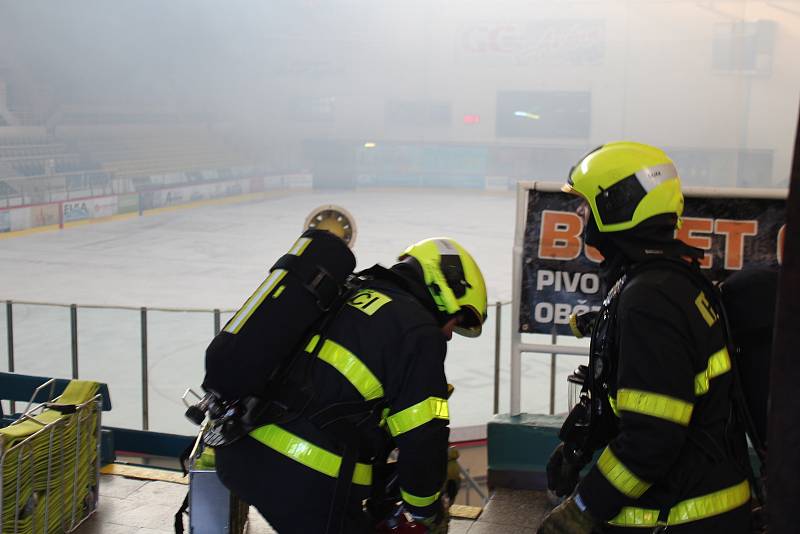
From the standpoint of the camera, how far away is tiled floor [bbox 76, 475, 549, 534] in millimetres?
2707

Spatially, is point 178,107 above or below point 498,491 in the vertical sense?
above

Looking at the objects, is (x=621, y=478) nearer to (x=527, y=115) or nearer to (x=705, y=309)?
(x=705, y=309)

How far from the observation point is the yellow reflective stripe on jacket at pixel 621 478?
1.18 m

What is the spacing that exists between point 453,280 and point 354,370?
1.03 feet

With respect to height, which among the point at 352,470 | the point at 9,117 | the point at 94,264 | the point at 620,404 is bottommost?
the point at 94,264

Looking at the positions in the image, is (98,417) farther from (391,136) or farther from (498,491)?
(391,136)

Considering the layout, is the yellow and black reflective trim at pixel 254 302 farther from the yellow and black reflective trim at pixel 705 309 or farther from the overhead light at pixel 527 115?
the overhead light at pixel 527 115

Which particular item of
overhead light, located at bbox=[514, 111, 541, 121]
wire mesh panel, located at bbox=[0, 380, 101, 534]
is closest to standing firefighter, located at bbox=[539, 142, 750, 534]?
wire mesh panel, located at bbox=[0, 380, 101, 534]

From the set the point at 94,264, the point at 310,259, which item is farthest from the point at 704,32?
the point at 310,259

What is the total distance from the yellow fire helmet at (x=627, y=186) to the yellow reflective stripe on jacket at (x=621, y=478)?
0.37 metres

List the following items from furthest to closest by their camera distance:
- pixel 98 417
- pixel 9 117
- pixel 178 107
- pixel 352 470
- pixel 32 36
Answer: pixel 178 107, pixel 32 36, pixel 9 117, pixel 98 417, pixel 352 470

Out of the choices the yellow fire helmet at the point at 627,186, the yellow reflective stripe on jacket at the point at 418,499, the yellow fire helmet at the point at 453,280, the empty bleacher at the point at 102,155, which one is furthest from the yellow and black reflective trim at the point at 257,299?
the empty bleacher at the point at 102,155

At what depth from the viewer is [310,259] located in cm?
153

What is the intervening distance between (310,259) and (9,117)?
8669 mm
